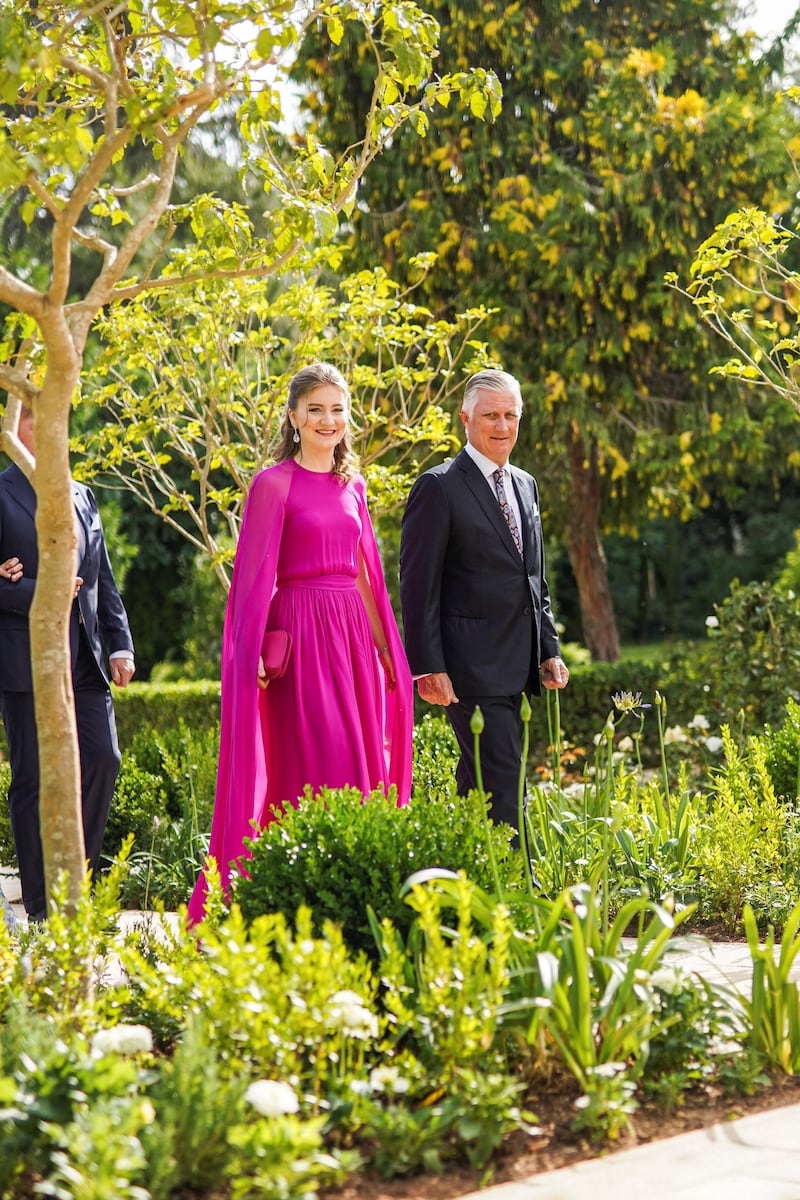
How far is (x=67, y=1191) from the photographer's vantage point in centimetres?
217

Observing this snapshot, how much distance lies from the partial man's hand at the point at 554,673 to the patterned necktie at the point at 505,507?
0.43 m

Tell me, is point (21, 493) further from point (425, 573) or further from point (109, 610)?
point (425, 573)

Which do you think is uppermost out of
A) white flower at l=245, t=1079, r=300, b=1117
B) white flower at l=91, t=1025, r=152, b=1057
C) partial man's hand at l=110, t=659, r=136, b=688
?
partial man's hand at l=110, t=659, r=136, b=688

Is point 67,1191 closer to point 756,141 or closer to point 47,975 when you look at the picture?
point 47,975

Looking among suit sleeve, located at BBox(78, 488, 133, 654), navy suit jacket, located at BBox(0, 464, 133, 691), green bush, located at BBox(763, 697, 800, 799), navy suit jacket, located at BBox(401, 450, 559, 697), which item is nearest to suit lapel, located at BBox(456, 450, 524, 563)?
navy suit jacket, located at BBox(401, 450, 559, 697)

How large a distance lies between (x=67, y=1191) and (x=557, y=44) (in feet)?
38.0

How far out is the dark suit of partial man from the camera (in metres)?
4.89

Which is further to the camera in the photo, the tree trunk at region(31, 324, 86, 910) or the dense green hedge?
the dense green hedge

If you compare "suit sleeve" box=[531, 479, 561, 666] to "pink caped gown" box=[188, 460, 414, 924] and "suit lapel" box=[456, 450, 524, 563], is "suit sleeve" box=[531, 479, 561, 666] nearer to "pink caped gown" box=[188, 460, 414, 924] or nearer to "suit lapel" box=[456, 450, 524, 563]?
"suit lapel" box=[456, 450, 524, 563]

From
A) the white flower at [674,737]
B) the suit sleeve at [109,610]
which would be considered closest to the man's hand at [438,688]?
the suit sleeve at [109,610]

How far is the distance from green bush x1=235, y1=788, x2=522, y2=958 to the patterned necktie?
1.50 metres

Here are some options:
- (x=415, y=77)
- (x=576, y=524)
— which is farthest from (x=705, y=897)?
(x=576, y=524)

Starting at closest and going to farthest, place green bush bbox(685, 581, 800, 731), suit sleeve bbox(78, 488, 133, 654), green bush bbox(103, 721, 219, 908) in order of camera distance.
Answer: suit sleeve bbox(78, 488, 133, 654), green bush bbox(103, 721, 219, 908), green bush bbox(685, 581, 800, 731)

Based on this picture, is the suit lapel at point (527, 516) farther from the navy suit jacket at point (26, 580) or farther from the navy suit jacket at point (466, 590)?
the navy suit jacket at point (26, 580)
